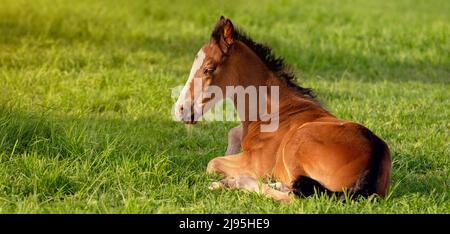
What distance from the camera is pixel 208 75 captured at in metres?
6.84

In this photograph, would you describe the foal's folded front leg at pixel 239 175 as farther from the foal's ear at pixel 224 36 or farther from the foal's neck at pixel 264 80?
the foal's ear at pixel 224 36

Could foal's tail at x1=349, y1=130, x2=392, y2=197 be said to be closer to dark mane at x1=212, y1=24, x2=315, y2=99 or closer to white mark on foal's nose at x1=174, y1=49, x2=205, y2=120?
dark mane at x1=212, y1=24, x2=315, y2=99

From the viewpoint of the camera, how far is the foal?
6.14 meters

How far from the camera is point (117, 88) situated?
10133 mm

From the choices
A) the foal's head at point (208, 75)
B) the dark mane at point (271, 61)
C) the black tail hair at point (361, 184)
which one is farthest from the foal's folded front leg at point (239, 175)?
the dark mane at point (271, 61)

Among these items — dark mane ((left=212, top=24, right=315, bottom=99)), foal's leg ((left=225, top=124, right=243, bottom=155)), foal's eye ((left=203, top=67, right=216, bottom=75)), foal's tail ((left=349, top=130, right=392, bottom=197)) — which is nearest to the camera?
foal's tail ((left=349, top=130, right=392, bottom=197))

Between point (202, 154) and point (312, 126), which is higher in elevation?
point (312, 126)

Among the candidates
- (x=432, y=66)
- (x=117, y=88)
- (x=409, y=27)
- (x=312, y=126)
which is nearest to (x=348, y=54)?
(x=432, y=66)

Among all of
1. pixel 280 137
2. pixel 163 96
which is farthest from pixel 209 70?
pixel 163 96

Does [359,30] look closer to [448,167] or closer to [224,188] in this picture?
[448,167]

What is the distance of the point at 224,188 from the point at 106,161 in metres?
0.93

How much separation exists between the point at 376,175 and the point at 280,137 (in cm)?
96

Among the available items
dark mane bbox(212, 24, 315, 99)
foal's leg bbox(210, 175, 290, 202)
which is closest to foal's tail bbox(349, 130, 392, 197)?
foal's leg bbox(210, 175, 290, 202)

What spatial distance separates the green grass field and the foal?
0.16 metres
